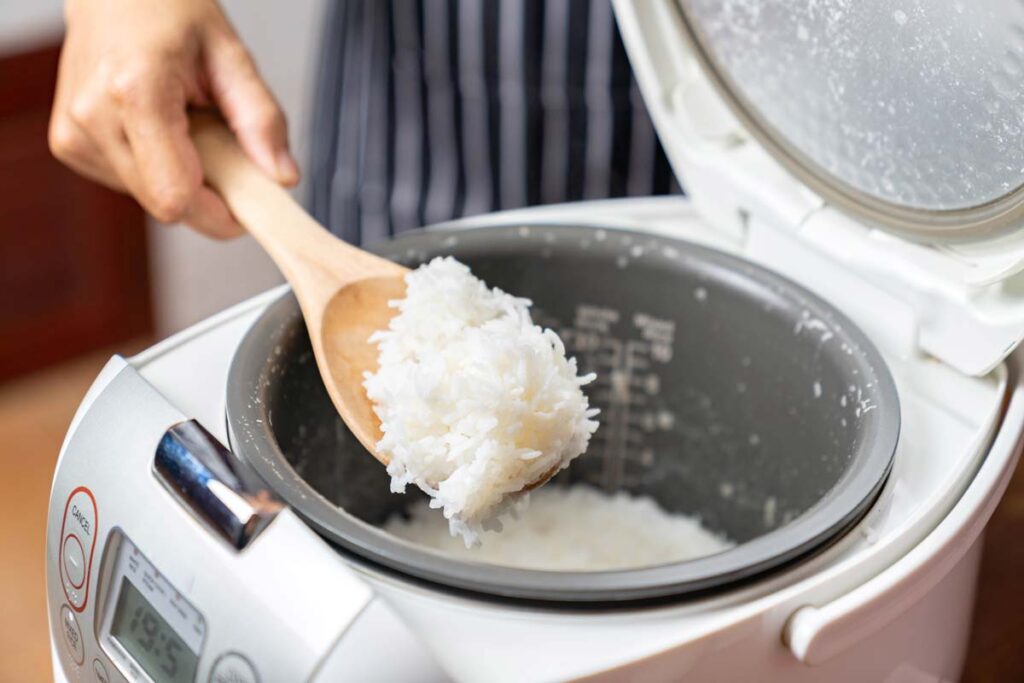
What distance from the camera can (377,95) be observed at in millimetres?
1359

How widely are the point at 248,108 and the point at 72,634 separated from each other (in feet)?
1.31

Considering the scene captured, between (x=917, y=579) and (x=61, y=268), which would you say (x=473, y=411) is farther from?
(x=61, y=268)

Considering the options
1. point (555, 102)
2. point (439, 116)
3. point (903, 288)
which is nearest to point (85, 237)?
point (439, 116)

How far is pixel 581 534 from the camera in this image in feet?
3.18

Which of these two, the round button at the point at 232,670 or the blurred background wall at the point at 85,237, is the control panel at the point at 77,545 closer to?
the round button at the point at 232,670

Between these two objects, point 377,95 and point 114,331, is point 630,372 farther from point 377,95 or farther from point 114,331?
point 114,331

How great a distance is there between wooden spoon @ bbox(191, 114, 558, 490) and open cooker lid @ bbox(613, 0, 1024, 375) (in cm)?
25

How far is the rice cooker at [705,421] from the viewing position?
0.60 m

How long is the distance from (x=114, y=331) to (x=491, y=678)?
165 centimetres

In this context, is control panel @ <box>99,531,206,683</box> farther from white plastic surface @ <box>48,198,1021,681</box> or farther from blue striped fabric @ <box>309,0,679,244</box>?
blue striped fabric @ <box>309,0,679,244</box>

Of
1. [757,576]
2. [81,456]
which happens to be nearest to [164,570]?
[81,456]

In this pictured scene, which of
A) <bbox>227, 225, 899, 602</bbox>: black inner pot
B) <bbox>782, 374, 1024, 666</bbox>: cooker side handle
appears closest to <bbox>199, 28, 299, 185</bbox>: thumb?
<bbox>227, 225, 899, 602</bbox>: black inner pot

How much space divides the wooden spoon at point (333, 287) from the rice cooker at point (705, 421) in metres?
0.03

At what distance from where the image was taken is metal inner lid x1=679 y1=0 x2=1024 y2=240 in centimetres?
69
